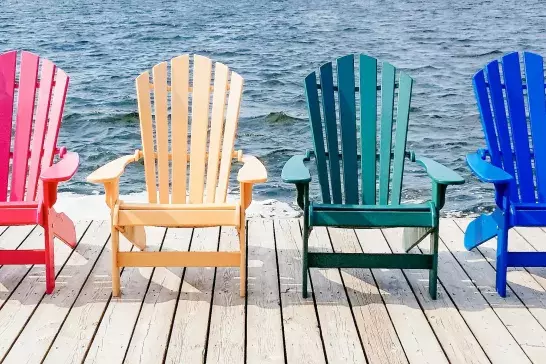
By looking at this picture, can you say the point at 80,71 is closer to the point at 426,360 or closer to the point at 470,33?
the point at 470,33

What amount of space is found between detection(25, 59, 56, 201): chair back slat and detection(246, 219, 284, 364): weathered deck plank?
1.06 meters

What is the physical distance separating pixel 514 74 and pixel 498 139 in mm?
356

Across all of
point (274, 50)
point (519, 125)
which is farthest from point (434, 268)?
point (274, 50)

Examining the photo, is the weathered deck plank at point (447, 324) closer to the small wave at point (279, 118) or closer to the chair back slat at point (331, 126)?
the chair back slat at point (331, 126)

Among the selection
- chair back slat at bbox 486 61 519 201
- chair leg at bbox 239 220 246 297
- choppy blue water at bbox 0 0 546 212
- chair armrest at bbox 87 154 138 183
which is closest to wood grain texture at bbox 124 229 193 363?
chair leg at bbox 239 220 246 297

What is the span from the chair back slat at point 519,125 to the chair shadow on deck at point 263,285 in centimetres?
40

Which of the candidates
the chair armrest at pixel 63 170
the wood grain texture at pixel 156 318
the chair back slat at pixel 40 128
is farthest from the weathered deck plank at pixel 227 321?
the chair back slat at pixel 40 128

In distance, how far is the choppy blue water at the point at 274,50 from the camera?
9133 mm

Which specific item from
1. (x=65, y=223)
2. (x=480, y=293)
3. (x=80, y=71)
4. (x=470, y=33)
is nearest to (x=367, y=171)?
A: (x=480, y=293)

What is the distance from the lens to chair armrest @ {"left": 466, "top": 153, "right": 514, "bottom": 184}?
300 centimetres

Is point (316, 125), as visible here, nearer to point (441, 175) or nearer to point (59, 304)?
point (441, 175)

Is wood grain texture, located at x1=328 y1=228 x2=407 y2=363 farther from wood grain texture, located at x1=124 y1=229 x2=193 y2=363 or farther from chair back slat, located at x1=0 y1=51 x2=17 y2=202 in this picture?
chair back slat, located at x1=0 y1=51 x2=17 y2=202

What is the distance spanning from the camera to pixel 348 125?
137 inches

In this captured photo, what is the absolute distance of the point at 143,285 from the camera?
3201 millimetres
